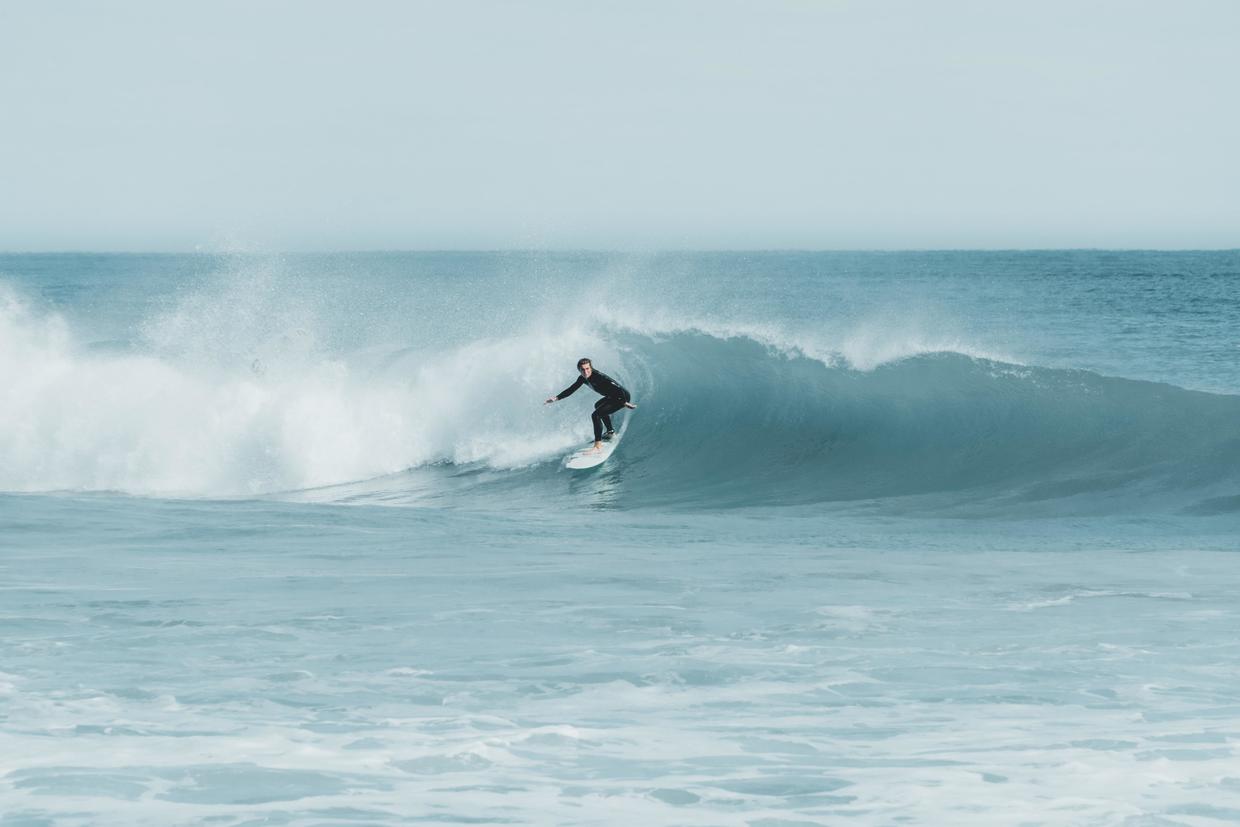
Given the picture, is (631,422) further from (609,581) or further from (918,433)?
(609,581)

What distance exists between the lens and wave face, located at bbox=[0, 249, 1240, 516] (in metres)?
13.5

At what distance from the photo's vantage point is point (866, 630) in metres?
6.76

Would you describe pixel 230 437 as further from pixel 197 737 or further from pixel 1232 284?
pixel 1232 284

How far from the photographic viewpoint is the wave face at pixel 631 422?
13.5 meters

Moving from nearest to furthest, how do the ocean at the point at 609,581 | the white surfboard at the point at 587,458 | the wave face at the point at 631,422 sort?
the ocean at the point at 609,581, the wave face at the point at 631,422, the white surfboard at the point at 587,458

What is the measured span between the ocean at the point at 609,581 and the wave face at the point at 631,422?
0.07 m

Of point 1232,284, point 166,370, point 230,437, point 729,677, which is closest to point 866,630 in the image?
point 729,677

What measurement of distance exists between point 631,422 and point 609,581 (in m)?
8.53

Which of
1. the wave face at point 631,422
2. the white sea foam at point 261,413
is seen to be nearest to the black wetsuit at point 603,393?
the wave face at point 631,422

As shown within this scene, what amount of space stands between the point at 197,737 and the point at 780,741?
234 centimetres

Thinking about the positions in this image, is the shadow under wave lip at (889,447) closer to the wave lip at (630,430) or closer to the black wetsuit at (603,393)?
the wave lip at (630,430)

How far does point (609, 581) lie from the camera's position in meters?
8.09

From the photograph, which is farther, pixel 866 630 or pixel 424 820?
pixel 866 630

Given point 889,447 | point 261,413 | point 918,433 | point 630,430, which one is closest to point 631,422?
point 630,430
